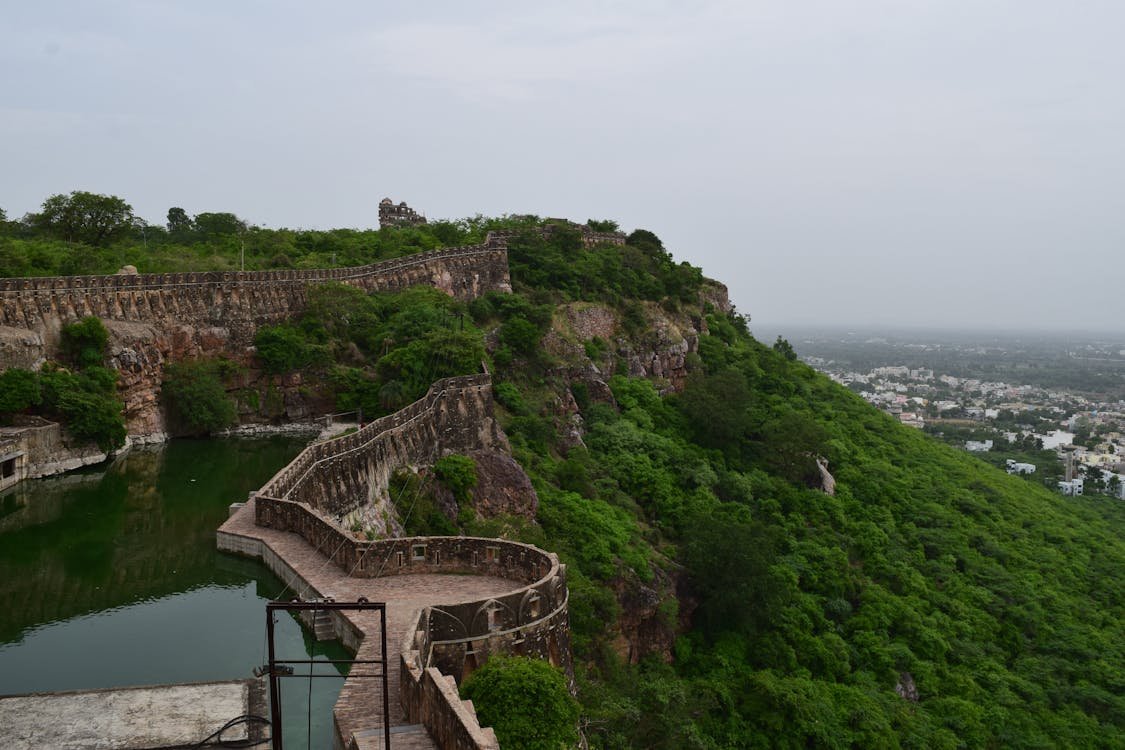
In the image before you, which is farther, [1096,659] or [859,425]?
[859,425]

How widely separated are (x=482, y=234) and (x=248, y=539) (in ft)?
158

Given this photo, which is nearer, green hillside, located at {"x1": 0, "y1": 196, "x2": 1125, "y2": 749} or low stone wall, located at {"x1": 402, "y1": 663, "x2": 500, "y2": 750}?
low stone wall, located at {"x1": 402, "y1": 663, "x2": 500, "y2": 750}

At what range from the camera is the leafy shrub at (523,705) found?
444 inches

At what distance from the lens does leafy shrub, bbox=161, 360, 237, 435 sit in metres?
38.6

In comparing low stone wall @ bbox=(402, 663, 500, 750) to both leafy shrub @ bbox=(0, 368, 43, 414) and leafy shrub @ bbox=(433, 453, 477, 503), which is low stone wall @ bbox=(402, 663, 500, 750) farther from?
leafy shrub @ bbox=(0, 368, 43, 414)

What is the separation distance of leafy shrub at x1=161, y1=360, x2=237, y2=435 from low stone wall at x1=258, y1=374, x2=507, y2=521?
1291 centimetres

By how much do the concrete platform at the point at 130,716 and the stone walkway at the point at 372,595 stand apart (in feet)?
4.53

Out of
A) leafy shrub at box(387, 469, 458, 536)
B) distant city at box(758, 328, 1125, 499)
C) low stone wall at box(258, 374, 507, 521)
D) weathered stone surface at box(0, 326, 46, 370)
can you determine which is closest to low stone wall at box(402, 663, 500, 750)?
low stone wall at box(258, 374, 507, 521)

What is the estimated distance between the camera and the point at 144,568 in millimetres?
21391

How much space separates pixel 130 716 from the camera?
39.4ft

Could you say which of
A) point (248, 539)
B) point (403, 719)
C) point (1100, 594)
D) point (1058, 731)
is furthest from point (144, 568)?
point (1100, 594)

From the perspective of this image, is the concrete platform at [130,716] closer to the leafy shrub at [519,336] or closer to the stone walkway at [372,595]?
the stone walkway at [372,595]

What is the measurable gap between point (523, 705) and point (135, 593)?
1261 cm

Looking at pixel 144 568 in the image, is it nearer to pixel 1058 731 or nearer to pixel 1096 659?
pixel 1058 731
